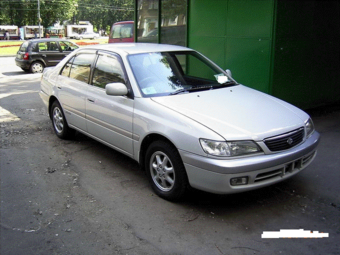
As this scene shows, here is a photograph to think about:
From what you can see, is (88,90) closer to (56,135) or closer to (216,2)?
(56,135)

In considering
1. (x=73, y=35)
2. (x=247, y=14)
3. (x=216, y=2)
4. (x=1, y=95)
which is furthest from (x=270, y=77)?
(x=73, y=35)

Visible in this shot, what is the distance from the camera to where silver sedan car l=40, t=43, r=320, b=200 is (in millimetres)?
3953

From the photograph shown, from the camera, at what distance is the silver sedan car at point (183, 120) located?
3953mm

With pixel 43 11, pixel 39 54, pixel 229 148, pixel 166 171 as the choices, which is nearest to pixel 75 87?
pixel 166 171

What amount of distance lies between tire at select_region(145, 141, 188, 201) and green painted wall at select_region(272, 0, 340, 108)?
13.2 feet

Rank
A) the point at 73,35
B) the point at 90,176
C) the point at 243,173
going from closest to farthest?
the point at 243,173 < the point at 90,176 < the point at 73,35

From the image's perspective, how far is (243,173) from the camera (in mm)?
3887

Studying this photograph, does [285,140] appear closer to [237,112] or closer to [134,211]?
[237,112]

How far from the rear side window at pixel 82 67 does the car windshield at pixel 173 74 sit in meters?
1.00

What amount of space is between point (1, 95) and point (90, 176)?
7.65m

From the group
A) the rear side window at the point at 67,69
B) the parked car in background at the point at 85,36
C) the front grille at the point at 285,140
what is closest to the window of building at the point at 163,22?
the rear side window at the point at 67,69

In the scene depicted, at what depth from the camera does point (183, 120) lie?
13.8 feet

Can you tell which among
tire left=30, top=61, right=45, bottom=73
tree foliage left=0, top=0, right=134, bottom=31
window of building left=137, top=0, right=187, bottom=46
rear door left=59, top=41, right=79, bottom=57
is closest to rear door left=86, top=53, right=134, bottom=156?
window of building left=137, top=0, right=187, bottom=46

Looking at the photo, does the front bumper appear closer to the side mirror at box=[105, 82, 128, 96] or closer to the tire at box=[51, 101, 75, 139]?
the side mirror at box=[105, 82, 128, 96]
